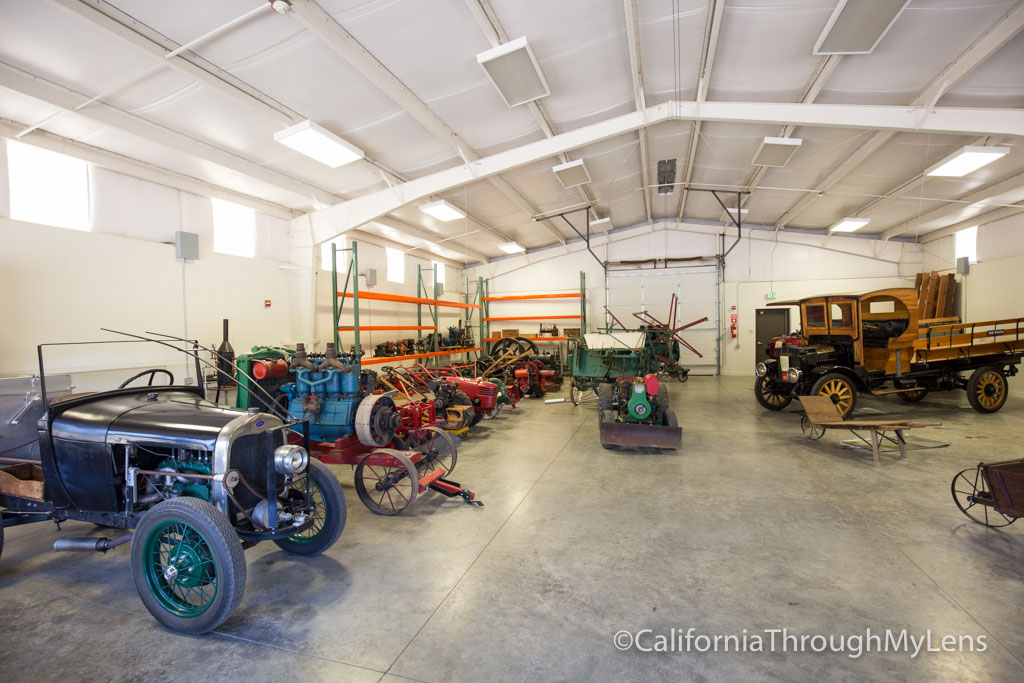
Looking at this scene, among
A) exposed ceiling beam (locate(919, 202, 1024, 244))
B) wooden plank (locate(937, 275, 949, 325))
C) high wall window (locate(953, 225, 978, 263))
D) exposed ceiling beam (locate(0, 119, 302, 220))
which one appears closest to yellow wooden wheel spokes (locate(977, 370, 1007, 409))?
wooden plank (locate(937, 275, 949, 325))

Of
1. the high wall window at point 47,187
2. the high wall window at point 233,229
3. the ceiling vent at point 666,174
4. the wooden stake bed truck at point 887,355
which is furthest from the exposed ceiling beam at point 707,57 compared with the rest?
the high wall window at point 47,187

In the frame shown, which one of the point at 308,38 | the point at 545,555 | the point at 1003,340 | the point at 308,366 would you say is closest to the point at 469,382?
the point at 308,366

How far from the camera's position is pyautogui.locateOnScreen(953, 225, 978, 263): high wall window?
1001 cm

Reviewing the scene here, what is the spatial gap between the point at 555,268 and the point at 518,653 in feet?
44.3

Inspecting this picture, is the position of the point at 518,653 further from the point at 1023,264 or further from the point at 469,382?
the point at 1023,264

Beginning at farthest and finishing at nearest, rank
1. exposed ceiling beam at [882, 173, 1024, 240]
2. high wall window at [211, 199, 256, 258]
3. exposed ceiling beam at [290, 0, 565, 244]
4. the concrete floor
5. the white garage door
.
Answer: the white garage door
exposed ceiling beam at [882, 173, 1024, 240]
high wall window at [211, 199, 256, 258]
exposed ceiling beam at [290, 0, 565, 244]
the concrete floor

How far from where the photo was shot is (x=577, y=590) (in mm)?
2531

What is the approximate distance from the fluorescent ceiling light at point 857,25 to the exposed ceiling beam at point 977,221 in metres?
7.43

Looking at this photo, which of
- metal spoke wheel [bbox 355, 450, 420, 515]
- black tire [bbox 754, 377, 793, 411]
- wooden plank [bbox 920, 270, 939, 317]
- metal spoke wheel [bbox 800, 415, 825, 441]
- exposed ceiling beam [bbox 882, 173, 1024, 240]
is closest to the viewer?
metal spoke wheel [bbox 355, 450, 420, 515]

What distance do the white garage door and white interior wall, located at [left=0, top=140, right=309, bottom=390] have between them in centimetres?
1021

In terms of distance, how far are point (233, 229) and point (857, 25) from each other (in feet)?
29.8

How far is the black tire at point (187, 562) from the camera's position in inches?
80.9

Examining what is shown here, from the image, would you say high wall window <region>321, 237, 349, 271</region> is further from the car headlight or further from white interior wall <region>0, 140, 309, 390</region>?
the car headlight

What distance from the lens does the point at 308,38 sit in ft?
13.8
